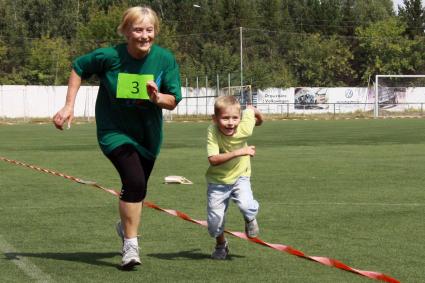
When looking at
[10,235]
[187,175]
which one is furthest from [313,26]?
[10,235]

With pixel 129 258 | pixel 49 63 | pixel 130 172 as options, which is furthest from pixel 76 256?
pixel 49 63

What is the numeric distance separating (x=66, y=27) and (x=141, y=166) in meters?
88.6

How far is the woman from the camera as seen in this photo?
6.92 metres

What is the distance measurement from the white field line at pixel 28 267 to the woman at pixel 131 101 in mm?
622

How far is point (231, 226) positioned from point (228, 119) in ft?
8.31

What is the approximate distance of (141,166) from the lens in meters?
7.15

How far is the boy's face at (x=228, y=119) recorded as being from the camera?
720 centimetres

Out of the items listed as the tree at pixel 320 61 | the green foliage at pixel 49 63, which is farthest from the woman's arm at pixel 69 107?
the tree at pixel 320 61

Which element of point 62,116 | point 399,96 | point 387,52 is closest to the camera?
point 62,116

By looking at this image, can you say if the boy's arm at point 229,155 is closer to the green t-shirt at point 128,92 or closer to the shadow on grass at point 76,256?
the green t-shirt at point 128,92

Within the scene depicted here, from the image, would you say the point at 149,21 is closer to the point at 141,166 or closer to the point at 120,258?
the point at 141,166

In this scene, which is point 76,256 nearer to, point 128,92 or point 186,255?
point 186,255

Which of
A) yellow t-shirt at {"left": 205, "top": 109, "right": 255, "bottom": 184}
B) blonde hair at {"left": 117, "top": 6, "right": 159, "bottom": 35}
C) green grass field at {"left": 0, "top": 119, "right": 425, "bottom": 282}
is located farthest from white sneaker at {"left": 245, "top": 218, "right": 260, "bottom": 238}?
blonde hair at {"left": 117, "top": 6, "right": 159, "bottom": 35}

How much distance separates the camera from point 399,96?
74.2 meters
